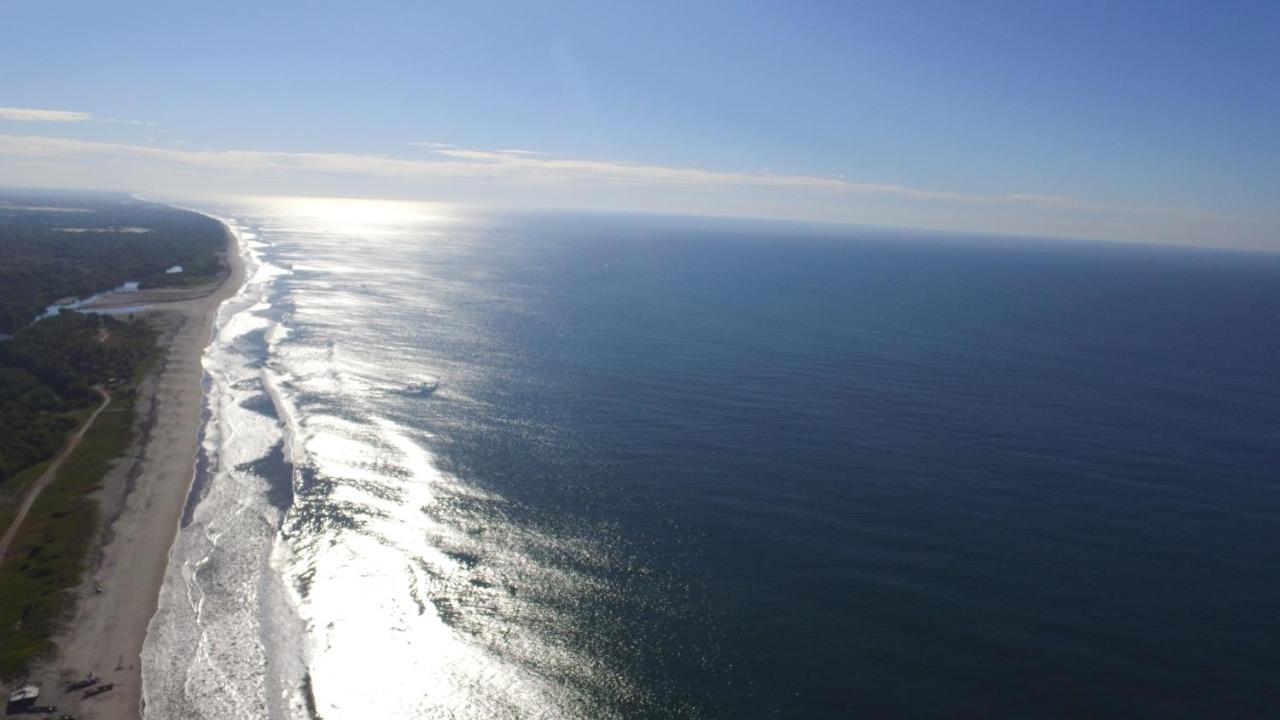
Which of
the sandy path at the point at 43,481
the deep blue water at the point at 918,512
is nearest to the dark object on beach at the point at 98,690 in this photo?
the sandy path at the point at 43,481

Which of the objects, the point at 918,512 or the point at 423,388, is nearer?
the point at 918,512

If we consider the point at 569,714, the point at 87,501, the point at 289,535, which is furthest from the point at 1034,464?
the point at 87,501

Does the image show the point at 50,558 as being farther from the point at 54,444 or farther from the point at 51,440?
the point at 51,440

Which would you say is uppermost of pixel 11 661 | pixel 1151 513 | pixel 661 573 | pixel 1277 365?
pixel 1277 365

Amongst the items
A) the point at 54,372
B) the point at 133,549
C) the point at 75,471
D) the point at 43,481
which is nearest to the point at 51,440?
the point at 75,471

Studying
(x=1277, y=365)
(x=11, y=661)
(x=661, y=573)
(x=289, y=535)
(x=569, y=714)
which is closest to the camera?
(x=569, y=714)

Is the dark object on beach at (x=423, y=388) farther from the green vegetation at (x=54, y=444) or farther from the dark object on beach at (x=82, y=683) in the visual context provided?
the dark object on beach at (x=82, y=683)

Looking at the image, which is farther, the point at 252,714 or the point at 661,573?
the point at 661,573

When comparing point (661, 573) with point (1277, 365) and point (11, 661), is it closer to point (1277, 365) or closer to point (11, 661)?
point (11, 661)
